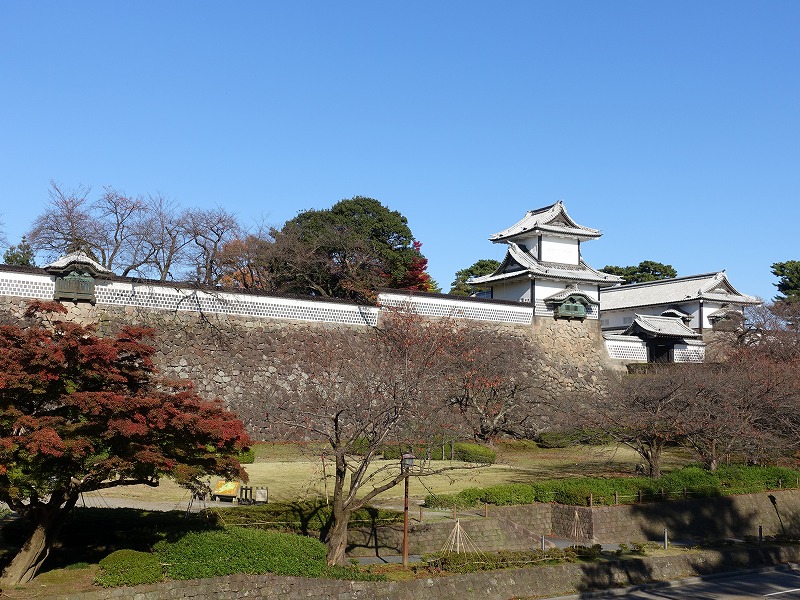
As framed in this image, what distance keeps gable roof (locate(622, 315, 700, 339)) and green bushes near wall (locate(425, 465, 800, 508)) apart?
50.3ft

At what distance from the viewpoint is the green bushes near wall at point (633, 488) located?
71.1ft

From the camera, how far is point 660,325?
44.2 meters

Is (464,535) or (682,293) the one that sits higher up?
(682,293)

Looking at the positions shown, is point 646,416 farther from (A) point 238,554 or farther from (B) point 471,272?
(B) point 471,272

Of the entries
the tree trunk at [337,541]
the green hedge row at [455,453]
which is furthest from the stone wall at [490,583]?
the green hedge row at [455,453]

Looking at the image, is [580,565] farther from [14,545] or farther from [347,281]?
[347,281]

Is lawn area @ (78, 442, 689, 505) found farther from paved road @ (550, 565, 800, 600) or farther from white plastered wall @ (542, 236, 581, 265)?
white plastered wall @ (542, 236, 581, 265)

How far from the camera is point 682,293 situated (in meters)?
50.7

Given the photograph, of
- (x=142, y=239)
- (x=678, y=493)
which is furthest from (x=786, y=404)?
(x=142, y=239)

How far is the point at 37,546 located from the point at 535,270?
29.2 m

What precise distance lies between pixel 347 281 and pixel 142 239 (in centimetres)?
1062

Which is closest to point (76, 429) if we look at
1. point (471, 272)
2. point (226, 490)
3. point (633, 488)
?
point (226, 490)

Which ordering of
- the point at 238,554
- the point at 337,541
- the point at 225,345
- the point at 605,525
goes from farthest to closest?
1. the point at 225,345
2. the point at 605,525
3. the point at 337,541
4. the point at 238,554

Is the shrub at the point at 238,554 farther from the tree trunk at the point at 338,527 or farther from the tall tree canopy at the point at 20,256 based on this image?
the tall tree canopy at the point at 20,256
